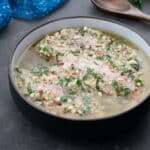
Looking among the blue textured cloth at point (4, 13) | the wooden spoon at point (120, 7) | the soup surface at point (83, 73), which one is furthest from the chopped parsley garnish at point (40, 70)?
the wooden spoon at point (120, 7)

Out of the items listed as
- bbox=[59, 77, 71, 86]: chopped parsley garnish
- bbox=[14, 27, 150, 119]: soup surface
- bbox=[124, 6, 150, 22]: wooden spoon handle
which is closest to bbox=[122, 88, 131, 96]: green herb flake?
bbox=[14, 27, 150, 119]: soup surface

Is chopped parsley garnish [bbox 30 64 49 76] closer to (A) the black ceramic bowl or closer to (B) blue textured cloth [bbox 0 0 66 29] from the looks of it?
(A) the black ceramic bowl

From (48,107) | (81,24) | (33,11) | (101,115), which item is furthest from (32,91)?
(33,11)

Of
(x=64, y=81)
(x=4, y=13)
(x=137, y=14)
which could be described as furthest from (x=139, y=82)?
(x=4, y=13)

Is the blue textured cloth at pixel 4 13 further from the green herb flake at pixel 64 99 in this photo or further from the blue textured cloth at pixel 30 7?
the green herb flake at pixel 64 99

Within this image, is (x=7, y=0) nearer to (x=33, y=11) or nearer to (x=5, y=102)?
(x=33, y=11)

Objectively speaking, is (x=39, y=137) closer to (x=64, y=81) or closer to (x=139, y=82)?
(x=64, y=81)
